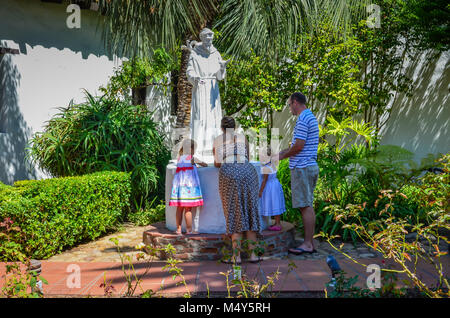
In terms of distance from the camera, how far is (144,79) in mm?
10758

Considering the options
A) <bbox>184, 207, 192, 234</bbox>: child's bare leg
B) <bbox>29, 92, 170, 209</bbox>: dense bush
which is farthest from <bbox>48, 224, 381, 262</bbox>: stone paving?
<bbox>29, 92, 170, 209</bbox>: dense bush

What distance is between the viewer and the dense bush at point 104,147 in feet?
24.0

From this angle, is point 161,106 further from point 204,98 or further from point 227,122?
point 227,122

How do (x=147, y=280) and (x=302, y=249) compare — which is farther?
(x=302, y=249)

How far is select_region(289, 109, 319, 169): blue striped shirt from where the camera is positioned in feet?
15.3

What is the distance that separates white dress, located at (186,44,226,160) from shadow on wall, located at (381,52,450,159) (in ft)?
18.6

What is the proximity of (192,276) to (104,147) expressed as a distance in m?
4.01

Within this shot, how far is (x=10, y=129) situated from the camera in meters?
8.25

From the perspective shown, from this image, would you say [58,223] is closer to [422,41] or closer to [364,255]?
[364,255]

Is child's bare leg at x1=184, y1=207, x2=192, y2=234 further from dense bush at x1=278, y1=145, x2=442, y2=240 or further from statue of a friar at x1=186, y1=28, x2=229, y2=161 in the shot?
dense bush at x1=278, y1=145, x2=442, y2=240

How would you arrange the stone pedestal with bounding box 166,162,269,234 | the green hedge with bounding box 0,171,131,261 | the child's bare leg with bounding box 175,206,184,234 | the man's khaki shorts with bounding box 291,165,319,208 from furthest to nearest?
the stone pedestal with bounding box 166,162,269,234, the child's bare leg with bounding box 175,206,184,234, the man's khaki shorts with bounding box 291,165,319,208, the green hedge with bounding box 0,171,131,261

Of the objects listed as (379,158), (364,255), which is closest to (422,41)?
(379,158)

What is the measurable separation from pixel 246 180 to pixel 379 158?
336 cm

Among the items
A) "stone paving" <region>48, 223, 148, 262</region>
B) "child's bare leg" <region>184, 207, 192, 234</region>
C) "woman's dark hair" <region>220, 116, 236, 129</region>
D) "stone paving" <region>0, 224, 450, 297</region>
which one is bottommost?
"stone paving" <region>48, 223, 148, 262</region>
